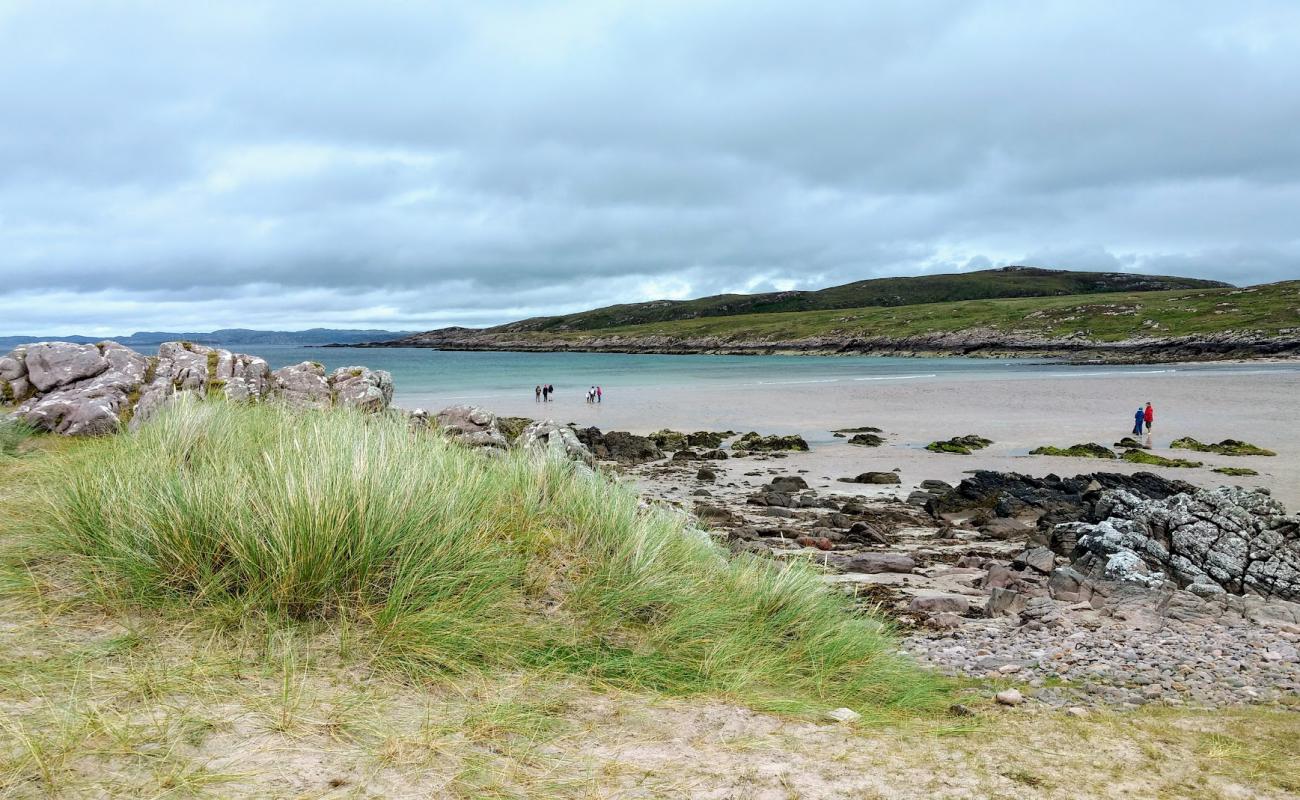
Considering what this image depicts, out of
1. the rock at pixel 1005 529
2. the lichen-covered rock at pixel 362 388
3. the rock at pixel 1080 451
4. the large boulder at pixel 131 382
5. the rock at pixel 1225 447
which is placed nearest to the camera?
the large boulder at pixel 131 382

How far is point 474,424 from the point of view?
14.7 metres

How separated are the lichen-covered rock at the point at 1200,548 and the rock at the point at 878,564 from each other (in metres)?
2.34

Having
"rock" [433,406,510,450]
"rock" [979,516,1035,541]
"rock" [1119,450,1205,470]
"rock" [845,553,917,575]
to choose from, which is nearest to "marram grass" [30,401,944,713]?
"rock" [845,553,917,575]

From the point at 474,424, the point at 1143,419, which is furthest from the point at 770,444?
the point at 474,424

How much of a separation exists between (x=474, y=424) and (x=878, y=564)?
781 cm

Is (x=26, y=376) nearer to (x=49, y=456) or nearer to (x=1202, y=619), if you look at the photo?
(x=49, y=456)

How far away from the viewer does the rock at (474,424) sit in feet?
45.6

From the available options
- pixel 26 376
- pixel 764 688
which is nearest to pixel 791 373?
pixel 26 376

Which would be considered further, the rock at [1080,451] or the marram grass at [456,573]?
the rock at [1080,451]

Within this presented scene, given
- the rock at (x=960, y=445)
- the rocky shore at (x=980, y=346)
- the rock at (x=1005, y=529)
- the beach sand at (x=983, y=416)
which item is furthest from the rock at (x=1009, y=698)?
the rocky shore at (x=980, y=346)

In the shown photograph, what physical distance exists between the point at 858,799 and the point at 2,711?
381 cm

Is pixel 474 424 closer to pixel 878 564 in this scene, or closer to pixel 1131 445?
pixel 878 564

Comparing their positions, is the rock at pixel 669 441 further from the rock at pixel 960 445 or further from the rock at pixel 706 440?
the rock at pixel 960 445

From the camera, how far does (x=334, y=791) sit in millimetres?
3102
